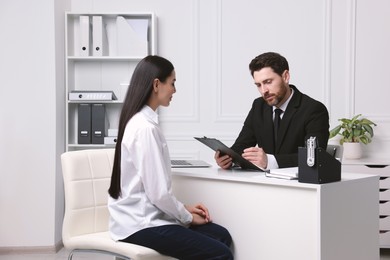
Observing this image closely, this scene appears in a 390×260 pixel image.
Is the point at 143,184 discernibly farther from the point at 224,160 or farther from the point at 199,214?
the point at 224,160

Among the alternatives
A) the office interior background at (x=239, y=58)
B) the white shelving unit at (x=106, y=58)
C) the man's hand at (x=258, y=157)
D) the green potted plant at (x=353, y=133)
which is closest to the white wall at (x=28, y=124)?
the office interior background at (x=239, y=58)

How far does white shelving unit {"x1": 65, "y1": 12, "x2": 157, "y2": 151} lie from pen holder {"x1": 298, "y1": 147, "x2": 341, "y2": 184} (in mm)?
2651

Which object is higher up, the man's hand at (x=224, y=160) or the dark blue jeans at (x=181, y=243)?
the man's hand at (x=224, y=160)

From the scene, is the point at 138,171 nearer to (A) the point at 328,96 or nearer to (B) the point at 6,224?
(B) the point at 6,224

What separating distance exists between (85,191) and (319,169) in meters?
1.13

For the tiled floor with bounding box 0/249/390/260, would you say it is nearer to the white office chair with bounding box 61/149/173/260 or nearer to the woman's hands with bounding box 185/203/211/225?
the white office chair with bounding box 61/149/173/260

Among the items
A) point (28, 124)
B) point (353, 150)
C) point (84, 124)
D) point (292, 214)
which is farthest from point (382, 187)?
point (28, 124)

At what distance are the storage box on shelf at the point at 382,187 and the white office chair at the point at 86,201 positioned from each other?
7.16ft

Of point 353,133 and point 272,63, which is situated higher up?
point 272,63

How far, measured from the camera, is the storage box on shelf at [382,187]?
13.4 ft

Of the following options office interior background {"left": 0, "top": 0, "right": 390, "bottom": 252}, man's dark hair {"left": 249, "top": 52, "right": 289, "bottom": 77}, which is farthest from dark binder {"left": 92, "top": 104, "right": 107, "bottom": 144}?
man's dark hair {"left": 249, "top": 52, "right": 289, "bottom": 77}

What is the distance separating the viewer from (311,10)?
4.62 metres

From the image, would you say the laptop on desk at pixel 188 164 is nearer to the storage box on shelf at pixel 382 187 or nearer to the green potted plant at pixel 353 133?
the storage box on shelf at pixel 382 187

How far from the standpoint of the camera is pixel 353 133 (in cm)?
436
